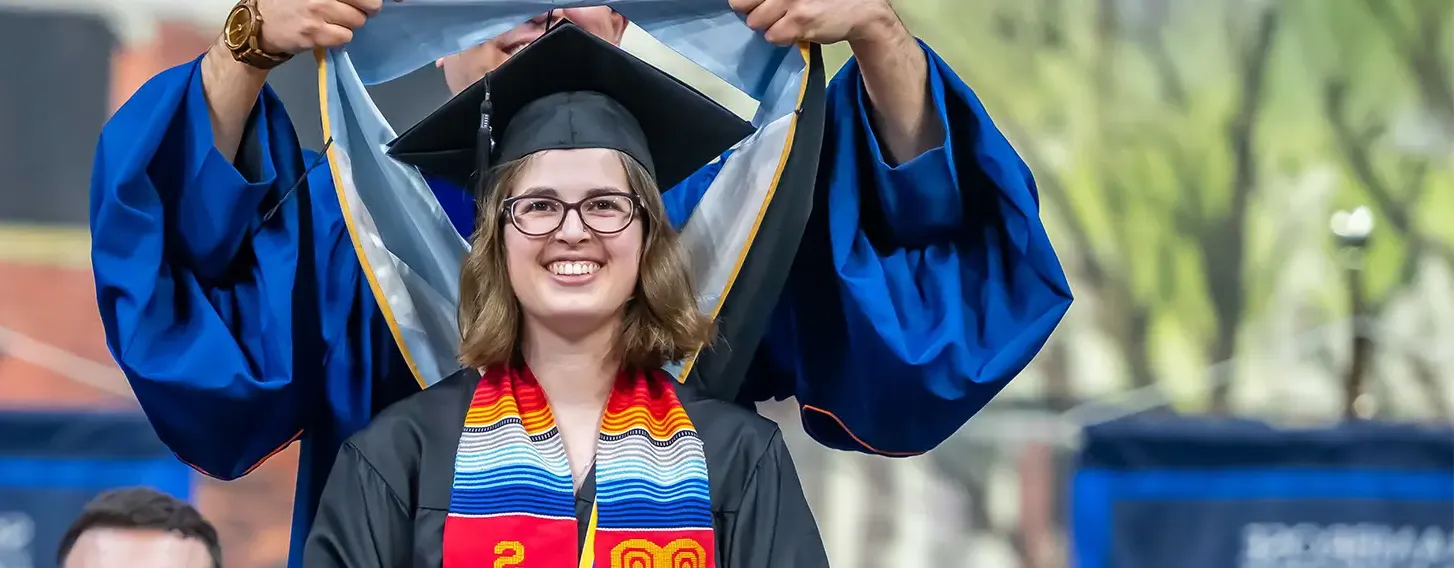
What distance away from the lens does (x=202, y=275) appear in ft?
6.11

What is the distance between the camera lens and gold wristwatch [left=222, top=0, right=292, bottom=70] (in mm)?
1775

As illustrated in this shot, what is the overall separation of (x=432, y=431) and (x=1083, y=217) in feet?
12.5

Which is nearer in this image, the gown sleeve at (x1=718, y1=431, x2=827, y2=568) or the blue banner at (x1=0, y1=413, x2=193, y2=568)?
the gown sleeve at (x1=718, y1=431, x2=827, y2=568)

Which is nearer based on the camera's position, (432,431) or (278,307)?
(432,431)

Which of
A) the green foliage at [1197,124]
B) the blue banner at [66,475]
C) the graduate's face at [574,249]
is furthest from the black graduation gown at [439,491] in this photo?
the green foliage at [1197,124]

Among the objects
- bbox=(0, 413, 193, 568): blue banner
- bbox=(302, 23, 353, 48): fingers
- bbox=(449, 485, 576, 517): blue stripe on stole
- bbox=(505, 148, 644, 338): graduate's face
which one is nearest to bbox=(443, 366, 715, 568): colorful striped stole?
bbox=(449, 485, 576, 517): blue stripe on stole

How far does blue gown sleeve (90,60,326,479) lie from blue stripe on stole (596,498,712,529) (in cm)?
46

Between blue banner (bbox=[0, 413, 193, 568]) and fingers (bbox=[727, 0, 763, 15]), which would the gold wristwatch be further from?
blue banner (bbox=[0, 413, 193, 568])

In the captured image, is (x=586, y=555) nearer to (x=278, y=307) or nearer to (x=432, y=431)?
(x=432, y=431)

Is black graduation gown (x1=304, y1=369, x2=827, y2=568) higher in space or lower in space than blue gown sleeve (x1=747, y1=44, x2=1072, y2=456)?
lower

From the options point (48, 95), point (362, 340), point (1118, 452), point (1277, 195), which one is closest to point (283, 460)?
point (48, 95)

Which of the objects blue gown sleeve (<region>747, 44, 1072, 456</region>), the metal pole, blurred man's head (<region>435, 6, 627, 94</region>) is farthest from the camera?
the metal pole

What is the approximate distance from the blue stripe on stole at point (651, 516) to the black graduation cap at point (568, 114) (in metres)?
0.40

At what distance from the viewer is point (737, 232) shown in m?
1.92
